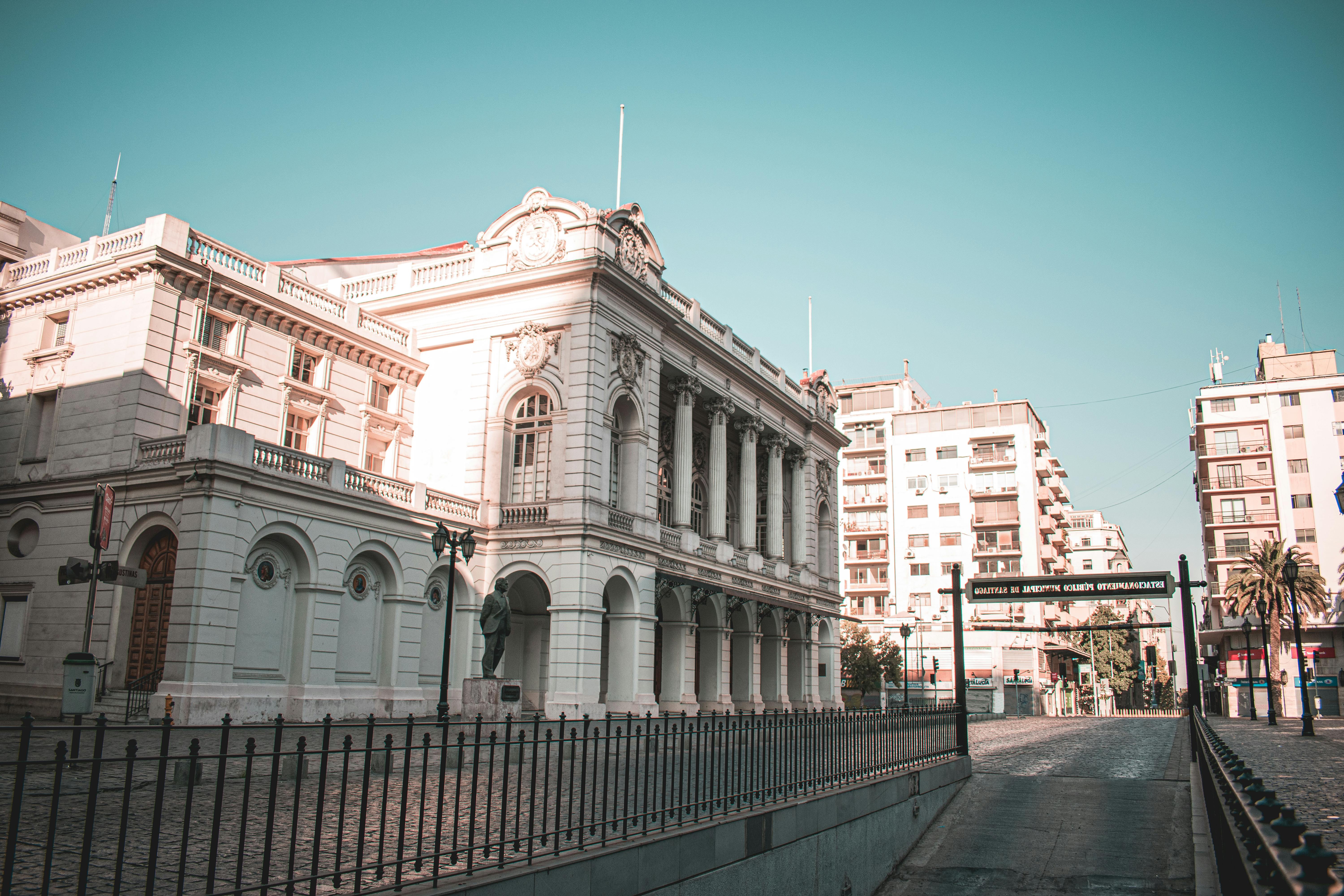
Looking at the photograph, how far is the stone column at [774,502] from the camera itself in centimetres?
4447

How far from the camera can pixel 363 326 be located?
31828 millimetres

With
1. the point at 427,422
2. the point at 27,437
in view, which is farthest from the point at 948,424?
the point at 27,437

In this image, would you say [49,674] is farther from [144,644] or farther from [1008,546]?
[1008,546]

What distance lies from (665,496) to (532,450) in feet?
28.7

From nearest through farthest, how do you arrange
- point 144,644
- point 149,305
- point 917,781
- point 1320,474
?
point 917,781, point 144,644, point 149,305, point 1320,474

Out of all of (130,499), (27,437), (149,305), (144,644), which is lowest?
(144,644)

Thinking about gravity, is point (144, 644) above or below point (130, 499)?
below

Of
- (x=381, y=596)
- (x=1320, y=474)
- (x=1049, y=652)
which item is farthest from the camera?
(x=1049, y=652)

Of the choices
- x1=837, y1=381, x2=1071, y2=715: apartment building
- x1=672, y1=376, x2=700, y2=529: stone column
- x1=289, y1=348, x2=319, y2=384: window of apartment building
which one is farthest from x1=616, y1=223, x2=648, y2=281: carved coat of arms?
x1=837, y1=381, x2=1071, y2=715: apartment building

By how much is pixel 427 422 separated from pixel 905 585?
51.7 metres

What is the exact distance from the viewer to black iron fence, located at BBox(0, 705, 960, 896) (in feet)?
17.5

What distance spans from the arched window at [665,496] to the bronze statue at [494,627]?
1557cm

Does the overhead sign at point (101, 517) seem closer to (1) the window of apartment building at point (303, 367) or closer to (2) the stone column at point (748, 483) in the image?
(1) the window of apartment building at point (303, 367)

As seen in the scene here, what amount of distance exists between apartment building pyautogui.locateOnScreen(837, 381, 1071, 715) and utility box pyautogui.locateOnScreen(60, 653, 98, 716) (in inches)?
2257
